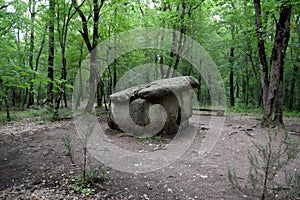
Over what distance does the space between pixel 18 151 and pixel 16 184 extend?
172 cm

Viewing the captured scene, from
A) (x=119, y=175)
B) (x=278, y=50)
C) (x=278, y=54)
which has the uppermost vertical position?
(x=278, y=50)

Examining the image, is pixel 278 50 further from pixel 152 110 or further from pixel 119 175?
A: pixel 119 175

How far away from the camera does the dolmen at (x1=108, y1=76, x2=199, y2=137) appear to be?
541 centimetres

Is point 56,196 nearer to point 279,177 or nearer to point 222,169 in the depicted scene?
point 222,169

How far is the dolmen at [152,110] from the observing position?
5.41 metres

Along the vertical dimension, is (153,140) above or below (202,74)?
below

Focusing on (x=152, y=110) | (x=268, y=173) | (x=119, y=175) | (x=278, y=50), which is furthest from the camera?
(x=278, y=50)

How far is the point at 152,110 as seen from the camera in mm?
5504

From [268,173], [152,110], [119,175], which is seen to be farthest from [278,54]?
[119,175]

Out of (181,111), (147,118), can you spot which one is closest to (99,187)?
(147,118)

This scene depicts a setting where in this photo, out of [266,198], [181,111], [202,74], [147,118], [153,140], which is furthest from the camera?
[202,74]

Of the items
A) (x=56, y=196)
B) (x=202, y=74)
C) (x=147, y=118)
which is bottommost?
(x=56, y=196)

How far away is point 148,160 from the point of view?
12.2 ft

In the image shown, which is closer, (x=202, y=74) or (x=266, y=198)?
(x=266, y=198)
